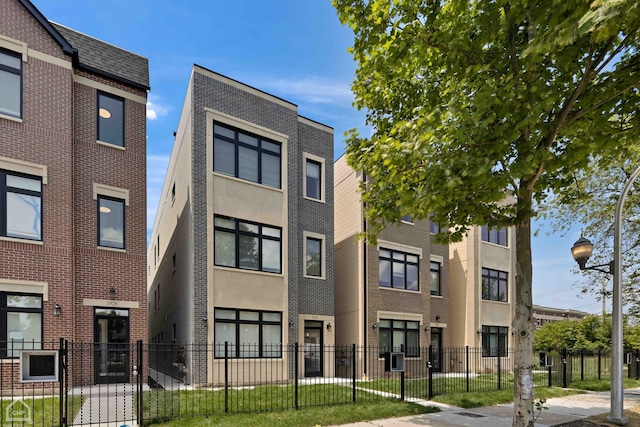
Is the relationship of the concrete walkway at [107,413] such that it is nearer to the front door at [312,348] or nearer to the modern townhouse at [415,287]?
the front door at [312,348]

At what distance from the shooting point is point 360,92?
10141 mm

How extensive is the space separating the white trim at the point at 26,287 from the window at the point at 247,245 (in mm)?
4701

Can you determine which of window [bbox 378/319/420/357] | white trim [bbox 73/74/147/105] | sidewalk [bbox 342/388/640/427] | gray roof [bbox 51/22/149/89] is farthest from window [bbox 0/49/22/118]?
window [bbox 378/319/420/357]

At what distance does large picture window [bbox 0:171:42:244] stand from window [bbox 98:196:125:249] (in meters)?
1.65

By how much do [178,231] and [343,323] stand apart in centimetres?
777

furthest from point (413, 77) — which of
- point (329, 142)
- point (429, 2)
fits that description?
point (329, 142)

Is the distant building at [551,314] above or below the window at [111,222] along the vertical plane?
below

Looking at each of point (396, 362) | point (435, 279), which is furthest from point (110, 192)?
point (435, 279)

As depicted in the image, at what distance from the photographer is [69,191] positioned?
12.3m

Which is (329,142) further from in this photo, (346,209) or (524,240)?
(524,240)

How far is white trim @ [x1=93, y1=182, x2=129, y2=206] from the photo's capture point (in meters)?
13.0

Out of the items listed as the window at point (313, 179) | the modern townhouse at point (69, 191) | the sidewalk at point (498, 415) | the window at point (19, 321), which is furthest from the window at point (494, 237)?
the window at point (19, 321)

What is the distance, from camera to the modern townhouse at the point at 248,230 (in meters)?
13.9

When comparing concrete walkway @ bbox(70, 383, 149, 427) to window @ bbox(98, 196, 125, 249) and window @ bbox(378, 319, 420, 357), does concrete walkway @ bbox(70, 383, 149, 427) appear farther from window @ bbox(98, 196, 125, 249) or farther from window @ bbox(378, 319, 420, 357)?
window @ bbox(378, 319, 420, 357)
